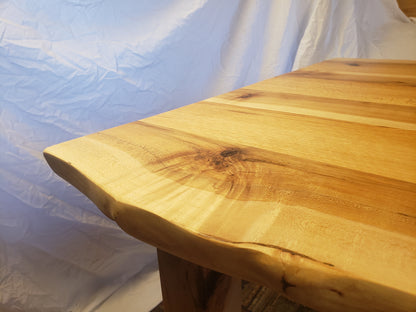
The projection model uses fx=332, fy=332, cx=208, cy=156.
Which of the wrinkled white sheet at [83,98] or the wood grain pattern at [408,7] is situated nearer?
the wrinkled white sheet at [83,98]

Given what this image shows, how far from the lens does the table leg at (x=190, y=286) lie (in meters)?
0.43

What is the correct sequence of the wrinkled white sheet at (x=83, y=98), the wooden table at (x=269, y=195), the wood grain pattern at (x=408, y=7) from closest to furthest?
the wooden table at (x=269, y=195) < the wrinkled white sheet at (x=83, y=98) < the wood grain pattern at (x=408, y=7)

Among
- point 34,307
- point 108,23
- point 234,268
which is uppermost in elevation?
point 108,23

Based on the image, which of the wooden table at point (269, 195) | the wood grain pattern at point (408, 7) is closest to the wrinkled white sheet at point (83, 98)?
the wooden table at point (269, 195)

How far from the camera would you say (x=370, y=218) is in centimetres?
25

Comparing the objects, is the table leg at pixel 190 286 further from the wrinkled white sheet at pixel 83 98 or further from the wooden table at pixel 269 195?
the wrinkled white sheet at pixel 83 98

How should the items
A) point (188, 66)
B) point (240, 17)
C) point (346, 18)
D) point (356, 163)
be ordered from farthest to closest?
1. point (346, 18)
2. point (240, 17)
3. point (188, 66)
4. point (356, 163)

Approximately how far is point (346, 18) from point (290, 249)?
1407 millimetres

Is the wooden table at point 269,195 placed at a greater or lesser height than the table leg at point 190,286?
greater

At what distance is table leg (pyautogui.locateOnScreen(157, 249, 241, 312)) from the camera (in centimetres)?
43

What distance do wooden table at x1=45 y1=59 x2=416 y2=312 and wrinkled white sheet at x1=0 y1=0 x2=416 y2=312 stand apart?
364 mm

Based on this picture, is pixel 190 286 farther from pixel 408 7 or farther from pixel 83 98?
pixel 408 7

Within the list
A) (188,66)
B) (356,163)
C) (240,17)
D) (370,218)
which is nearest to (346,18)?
(240,17)

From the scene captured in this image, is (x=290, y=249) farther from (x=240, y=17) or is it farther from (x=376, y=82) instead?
(x=240, y=17)
